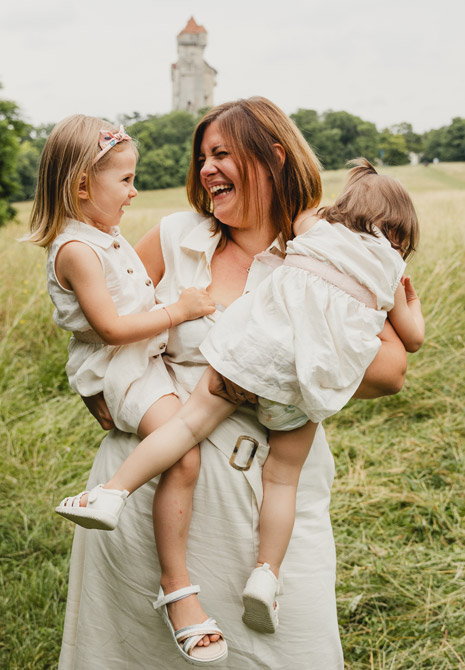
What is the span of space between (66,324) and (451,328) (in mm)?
4571

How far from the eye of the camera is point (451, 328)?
5.62 m

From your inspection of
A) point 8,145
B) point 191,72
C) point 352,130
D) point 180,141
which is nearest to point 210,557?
point 8,145

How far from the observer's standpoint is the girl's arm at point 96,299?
1.63m

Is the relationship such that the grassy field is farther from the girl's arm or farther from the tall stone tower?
the tall stone tower

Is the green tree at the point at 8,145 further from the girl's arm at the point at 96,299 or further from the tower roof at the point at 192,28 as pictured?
the tower roof at the point at 192,28

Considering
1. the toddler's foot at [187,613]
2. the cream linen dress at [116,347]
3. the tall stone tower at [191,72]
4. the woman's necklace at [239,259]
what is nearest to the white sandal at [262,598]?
the toddler's foot at [187,613]

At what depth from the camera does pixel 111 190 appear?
1.73 m

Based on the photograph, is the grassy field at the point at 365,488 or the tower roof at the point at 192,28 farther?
the tower roof at the point at 192,28

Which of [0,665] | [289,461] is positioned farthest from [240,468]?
[0,665]

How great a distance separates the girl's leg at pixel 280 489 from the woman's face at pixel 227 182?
646 mm

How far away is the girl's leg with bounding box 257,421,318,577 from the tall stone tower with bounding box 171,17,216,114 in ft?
175

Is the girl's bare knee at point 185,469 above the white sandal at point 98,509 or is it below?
above

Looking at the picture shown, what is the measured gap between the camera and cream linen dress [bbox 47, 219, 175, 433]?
1692 mm

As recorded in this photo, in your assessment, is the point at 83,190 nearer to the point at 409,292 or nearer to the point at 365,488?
the point at 409,292
